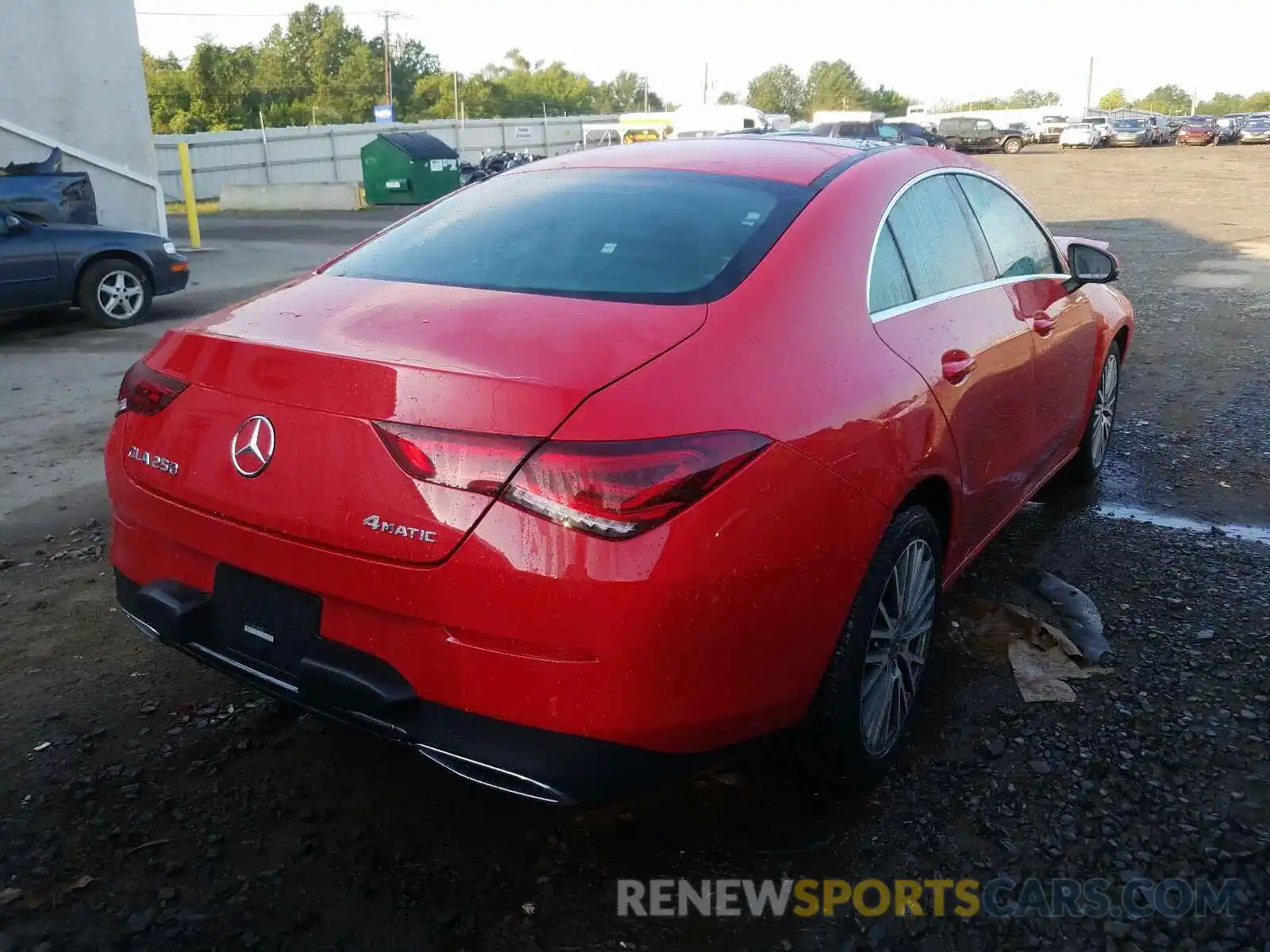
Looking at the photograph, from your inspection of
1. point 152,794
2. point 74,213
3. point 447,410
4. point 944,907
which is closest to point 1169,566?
point 944,907

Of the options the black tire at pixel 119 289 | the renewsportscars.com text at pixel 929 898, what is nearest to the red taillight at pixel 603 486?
the renewsportscars.com text at pixel 929 898

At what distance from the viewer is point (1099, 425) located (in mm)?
5289

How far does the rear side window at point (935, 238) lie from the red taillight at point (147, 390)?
197cm

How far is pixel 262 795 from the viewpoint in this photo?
9.29ft

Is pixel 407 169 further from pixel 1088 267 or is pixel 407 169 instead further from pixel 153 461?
pixel 153 461

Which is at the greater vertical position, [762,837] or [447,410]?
[447,410]

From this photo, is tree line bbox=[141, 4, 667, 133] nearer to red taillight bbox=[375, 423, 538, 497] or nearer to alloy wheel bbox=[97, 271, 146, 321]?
alloy wheel bbox=[97, 271, 146, 321]

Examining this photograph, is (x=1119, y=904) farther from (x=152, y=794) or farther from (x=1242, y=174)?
(x=1242, y=174)

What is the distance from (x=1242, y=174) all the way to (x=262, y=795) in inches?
1391

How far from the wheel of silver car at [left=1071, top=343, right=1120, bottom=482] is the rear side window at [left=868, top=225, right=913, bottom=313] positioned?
7.50ft

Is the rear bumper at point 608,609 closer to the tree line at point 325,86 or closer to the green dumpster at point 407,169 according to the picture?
the green dumpster at point 407,169

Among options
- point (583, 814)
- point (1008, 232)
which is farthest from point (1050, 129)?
point (583, 814)

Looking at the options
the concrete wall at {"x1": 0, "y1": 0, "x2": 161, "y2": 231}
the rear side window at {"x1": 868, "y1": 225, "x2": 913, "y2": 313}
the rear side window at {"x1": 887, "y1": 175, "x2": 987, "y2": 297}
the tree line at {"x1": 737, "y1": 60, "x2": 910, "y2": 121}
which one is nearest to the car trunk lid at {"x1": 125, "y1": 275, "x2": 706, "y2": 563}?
the rear side window at {"x1": 868, "y1": 225, "x2": 913, "y2": 313}

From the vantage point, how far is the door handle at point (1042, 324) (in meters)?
3.86
